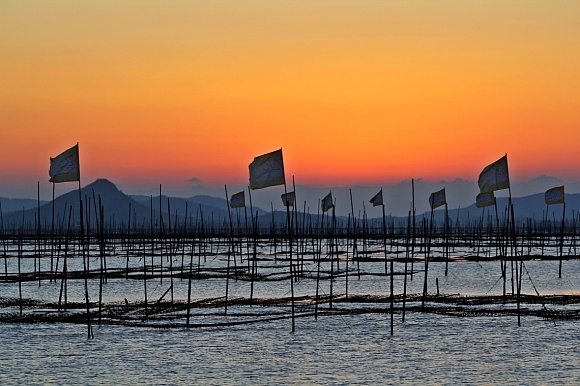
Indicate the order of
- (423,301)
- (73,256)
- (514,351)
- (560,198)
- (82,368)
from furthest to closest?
1. (73,256)
2. (560,198)
3. (423,301)
4. (514,351)
5. (82,368)

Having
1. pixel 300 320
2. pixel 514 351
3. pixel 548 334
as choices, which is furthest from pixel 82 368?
pixel 548 334

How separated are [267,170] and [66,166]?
379 cm

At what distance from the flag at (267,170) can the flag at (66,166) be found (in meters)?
3.23

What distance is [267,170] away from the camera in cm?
1609

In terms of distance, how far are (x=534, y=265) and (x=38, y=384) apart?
29.4 metres

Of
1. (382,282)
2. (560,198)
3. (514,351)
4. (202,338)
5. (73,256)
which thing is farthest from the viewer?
(73,256)

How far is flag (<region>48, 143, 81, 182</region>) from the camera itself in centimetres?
1652

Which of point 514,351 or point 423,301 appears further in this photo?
point 423,301

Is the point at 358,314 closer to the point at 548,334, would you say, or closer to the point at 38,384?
the point at 548,334

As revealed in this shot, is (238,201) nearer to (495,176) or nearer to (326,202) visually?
(326,202)

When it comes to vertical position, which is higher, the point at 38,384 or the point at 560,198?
the point at 560,198

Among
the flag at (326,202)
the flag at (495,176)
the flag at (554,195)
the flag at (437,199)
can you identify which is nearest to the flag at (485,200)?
the flag at (437,199)

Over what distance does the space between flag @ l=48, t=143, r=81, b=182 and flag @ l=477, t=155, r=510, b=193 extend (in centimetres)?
822

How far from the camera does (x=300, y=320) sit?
1798cm
